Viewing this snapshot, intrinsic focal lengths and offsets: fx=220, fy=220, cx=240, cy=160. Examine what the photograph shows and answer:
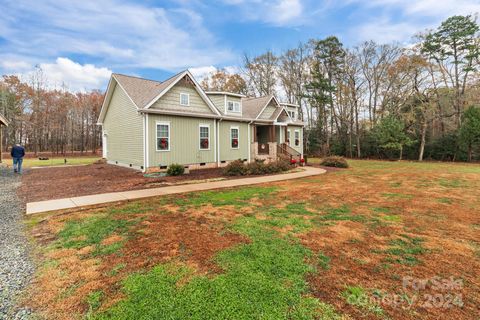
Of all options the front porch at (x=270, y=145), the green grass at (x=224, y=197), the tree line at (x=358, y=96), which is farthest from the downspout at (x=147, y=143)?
the tree line at (x=358, y=96)

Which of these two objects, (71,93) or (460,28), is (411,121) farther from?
(71,93)

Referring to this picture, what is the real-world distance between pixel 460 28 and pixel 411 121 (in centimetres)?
945

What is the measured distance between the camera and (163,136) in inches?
510

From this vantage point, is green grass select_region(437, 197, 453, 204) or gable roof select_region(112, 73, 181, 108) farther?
gable roof select_region(112, 73, 181, 108)

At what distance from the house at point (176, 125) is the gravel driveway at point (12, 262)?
7074 mm

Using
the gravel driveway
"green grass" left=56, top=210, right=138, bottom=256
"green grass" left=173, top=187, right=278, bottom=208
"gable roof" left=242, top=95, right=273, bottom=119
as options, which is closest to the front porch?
"gable roof" left=242, top=95, right=273, bottom=119

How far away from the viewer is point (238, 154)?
664 inches

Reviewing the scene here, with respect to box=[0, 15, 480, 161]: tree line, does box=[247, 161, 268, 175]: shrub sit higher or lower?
lower

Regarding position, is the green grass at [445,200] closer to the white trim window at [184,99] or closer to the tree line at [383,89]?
the white trim window at [184,99]

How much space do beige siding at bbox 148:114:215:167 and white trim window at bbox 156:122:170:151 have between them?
178 mm

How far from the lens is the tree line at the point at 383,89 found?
22188mm

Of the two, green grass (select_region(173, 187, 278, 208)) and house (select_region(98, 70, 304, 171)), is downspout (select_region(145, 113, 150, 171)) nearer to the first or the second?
house (select_region(98, 70, 304, 171))

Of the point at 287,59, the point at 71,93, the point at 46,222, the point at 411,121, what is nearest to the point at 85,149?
the point at 71,93

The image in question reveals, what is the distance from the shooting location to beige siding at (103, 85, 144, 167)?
1302cm
